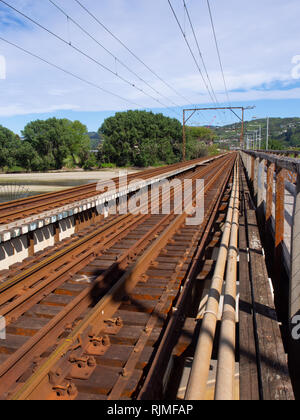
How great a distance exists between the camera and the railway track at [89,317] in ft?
9.15

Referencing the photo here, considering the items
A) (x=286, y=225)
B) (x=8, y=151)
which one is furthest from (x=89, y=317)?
(x=8, y=151)

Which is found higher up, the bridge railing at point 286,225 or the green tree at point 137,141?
the green tree at point 137,141

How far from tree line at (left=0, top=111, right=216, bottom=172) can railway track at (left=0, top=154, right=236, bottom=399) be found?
203 feet

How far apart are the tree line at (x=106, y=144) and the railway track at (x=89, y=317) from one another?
2433 inches

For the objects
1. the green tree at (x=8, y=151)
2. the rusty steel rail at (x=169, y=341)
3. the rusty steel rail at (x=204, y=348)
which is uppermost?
the green tree at (x=8, y=151)

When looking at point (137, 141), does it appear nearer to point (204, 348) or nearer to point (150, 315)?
point (150, 315)

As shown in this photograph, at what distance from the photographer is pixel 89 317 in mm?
3523

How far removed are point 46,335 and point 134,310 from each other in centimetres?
112

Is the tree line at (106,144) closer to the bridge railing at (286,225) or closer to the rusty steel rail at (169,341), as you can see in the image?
the bridge railing at (286,225)

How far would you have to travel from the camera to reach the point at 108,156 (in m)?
69.9

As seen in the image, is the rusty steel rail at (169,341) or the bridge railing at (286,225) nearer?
the rusty steel rail at (169,341)

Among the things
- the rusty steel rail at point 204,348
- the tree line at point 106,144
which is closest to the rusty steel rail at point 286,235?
the rusty steel rail at point 204,348

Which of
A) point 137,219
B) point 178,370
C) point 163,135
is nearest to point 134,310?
point 178,370

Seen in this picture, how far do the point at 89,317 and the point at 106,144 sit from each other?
6759cm
